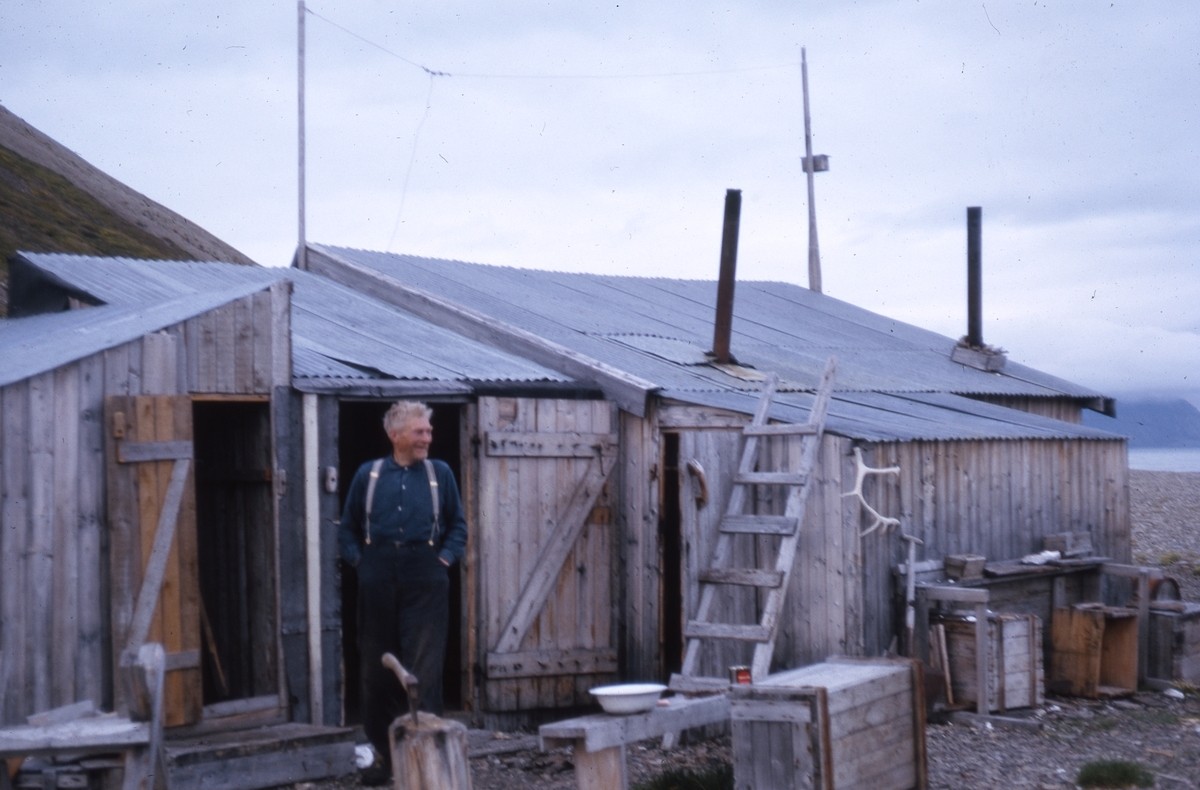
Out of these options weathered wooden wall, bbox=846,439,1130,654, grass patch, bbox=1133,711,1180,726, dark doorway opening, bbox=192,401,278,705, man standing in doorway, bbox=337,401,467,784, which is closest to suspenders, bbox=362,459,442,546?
man standing in doorway, bbox=337,401,467,784

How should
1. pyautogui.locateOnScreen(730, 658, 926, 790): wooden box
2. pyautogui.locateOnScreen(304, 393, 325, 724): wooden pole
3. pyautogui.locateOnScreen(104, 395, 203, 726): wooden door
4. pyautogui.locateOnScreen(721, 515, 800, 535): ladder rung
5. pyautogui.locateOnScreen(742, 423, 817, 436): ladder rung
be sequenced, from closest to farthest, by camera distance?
pyautogui.locateOnScreen(730, 658, 926, 790): wooden box, pyautogui.locateOnScreen(104, 395, 203, 726): wooden door, pyautogui.locateOnScreen(304, 393, 325, 724): wooden pole, pyautogui.locateOnScreen(721, 515, 800, 535): ladder rung, pyautogui.locateOnScreen(742, 423, 817, 436): ladder rung

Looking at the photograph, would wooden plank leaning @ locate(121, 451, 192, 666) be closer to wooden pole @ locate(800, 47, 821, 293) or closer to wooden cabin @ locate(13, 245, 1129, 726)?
wooden cabin @ locate(13, 245, 1129, 726)

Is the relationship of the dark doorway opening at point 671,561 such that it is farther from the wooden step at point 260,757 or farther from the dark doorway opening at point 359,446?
the wooden step at point 260,757

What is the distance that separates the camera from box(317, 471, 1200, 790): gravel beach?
7750 mm

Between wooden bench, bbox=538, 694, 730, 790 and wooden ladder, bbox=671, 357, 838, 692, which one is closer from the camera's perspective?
wooden bench, bbox=538, 694, 730, 790

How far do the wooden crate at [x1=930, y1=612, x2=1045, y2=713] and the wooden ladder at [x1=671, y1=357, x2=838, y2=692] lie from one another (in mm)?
1434

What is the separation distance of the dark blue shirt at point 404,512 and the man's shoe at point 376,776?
1.16 meters

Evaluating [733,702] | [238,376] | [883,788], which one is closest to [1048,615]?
[883,788]

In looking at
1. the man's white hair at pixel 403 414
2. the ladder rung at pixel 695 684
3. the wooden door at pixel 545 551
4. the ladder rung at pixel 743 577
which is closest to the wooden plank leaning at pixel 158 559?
the man's white hair at pixel 403 414

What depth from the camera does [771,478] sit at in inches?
352

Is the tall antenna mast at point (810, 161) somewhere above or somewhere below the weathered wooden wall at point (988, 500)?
above

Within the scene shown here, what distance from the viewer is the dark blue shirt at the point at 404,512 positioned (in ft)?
23.0

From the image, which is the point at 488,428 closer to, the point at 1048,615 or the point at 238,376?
the point at 238,376

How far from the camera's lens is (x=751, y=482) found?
9.09 meters
